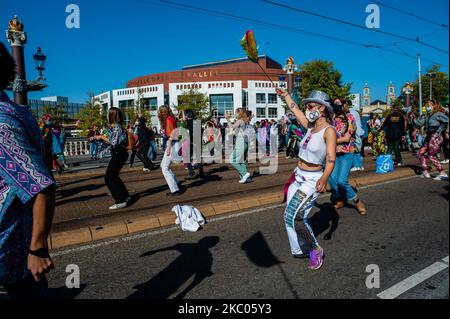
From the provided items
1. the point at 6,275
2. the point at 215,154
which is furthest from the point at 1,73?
the point at 215,154

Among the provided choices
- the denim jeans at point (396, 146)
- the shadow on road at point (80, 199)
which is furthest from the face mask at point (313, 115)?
the denim jeans at point (396, 146)

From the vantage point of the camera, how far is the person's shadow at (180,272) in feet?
9.46

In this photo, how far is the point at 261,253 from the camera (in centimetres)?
373

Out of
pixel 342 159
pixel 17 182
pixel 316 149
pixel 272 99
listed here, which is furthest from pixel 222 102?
pixel 17 182

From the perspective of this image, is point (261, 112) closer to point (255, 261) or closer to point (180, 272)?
point (255, 261)

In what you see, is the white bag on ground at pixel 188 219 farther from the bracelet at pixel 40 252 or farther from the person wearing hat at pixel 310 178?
the bracelet at pixel 40 252

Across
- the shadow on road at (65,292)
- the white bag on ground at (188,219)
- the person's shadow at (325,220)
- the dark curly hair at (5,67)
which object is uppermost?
the dark curly hair at (5,67)

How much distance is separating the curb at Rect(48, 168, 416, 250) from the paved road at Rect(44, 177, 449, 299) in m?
0.23

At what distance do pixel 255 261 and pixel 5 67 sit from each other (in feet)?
9.44

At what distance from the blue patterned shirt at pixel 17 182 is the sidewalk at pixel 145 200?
9.36 ft

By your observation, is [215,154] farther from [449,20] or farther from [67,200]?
[449,20]

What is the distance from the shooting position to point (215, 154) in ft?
53.6

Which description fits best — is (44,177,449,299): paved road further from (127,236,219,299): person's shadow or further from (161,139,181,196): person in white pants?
(161,139,181,196): person in white pants
